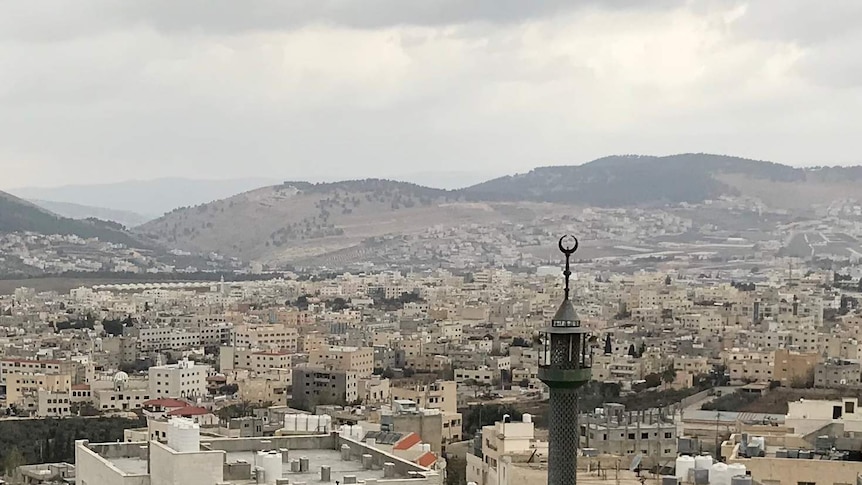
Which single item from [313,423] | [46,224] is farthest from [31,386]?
[46,224]

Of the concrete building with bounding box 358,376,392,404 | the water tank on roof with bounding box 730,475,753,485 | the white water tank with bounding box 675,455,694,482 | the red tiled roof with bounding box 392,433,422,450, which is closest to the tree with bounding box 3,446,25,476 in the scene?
the concrete building with bounding box 358,376,392,404

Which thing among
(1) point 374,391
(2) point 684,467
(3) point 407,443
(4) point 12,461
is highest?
(2) point 684,467

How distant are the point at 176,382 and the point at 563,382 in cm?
4462

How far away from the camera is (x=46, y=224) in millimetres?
177375

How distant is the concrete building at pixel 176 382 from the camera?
53.9m

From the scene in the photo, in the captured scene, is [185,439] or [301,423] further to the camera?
[301,423]

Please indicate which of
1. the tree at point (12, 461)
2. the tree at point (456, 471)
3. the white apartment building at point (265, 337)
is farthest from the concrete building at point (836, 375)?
the white apartment building at point (265, 337)

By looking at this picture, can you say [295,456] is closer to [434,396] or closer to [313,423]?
[313,423]

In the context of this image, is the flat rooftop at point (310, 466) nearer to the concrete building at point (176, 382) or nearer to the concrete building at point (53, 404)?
the concrete building at point (53, 404)

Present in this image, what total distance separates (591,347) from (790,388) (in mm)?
41232

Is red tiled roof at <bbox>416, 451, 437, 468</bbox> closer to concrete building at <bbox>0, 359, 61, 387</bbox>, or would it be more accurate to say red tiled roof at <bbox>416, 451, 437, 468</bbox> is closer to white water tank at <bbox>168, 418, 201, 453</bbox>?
white water tank at <bbox>168, 418, 201, 453</bbox>

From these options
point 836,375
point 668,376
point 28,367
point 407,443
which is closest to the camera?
A: point 407,443

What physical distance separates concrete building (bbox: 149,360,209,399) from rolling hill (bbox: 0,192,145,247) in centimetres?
11657

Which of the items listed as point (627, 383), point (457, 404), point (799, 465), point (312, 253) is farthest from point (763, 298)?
point (312, 253)
